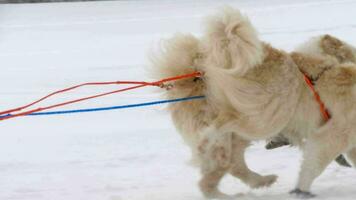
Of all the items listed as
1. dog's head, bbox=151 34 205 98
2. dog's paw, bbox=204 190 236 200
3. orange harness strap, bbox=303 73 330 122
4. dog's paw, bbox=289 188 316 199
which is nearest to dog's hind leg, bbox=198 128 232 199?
dog's paw, bbox=204 190 236 200

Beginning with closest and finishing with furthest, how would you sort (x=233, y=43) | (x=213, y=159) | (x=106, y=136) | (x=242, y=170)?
(x=233, y=43)
(x=213, y=159)
(x=242, y=170)
(x=106, y=136)

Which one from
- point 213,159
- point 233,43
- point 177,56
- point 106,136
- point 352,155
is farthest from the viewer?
point 106,136

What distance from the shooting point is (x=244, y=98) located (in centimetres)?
500

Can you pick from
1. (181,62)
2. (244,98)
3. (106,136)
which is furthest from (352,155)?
(106,136)

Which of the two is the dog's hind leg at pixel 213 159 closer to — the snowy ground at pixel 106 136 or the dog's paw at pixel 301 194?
the snowy ground at pixel 106 136

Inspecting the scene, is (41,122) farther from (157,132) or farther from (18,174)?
(18,174)

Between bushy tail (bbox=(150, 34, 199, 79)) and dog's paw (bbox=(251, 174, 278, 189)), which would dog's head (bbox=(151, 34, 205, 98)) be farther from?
dog's paw (bbox=(251, 174, 278, 189))

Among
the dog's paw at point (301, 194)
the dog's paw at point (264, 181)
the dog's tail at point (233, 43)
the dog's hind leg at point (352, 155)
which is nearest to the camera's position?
the dog's tail at point (233, 43)

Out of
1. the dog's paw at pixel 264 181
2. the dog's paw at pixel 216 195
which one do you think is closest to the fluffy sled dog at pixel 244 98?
the dog's paw at pixel 216 195

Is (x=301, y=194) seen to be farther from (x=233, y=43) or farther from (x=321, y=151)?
(x=233, y=43)

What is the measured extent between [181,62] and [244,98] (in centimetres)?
54

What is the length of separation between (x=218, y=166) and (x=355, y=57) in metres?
1.50

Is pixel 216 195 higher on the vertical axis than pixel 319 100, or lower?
lower

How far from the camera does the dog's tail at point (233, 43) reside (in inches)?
195
